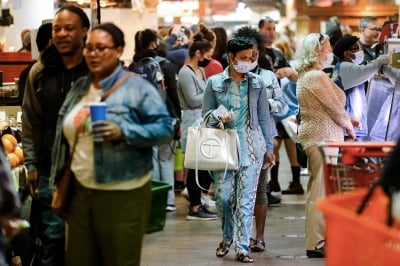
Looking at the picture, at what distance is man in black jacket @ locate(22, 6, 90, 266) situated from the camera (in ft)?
19.5

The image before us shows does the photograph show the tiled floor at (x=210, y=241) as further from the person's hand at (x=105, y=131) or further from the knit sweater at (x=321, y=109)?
the person's hand at (x=105, y=131)

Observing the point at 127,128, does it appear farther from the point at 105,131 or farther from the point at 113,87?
the point at 113,87

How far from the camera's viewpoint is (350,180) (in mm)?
5293

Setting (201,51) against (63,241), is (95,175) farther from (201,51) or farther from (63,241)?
(201,51)

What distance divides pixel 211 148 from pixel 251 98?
0.54 metres

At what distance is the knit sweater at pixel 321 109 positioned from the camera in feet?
26.4

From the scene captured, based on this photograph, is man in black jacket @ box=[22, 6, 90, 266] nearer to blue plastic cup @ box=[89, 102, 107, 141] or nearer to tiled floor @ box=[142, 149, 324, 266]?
blue plastic cup @ box=[89, 102, 107, 141]

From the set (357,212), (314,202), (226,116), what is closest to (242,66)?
(226,116)

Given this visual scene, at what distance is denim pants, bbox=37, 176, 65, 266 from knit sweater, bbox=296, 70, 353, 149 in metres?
2.84

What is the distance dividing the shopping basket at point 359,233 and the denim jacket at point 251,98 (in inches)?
128

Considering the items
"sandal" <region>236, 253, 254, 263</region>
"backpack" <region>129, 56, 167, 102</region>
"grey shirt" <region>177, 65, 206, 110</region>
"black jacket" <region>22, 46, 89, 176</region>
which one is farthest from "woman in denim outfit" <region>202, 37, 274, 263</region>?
"black jacket" <region>22, 46, 89, 176</region>

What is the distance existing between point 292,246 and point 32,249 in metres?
3.00

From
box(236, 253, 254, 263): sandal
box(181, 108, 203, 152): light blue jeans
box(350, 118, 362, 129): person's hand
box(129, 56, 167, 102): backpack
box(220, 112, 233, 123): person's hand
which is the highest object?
box(129, 56, 167, 102): backpack

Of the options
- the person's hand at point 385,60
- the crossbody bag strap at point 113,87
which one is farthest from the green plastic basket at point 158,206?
the crossbody bag strap at point 113,87
